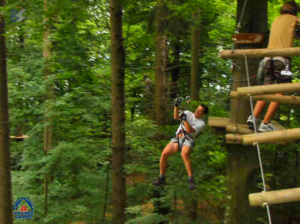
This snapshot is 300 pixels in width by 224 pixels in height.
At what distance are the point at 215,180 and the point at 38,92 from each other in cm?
520

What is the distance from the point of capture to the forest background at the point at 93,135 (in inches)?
303

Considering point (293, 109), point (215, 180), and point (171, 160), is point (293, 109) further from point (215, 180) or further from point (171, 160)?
point (171, 160)

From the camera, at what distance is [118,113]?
7887 millimetres

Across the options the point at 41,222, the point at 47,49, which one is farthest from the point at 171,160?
the point at 47,49

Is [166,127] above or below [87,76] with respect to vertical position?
below

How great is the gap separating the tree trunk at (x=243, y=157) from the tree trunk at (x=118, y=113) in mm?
2921

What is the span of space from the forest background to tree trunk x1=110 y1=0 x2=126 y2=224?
397mm

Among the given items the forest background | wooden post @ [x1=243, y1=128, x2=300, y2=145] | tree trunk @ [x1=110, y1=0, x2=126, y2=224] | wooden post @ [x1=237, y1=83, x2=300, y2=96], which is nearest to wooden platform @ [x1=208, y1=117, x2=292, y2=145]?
wooden post @ [x1=237, y1=83, x2=300, y2=96]

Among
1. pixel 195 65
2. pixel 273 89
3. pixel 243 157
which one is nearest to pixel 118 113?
pixel 243 157

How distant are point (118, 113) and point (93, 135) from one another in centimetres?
236

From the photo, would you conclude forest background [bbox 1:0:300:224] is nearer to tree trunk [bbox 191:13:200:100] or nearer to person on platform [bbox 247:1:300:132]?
tree trunk [bbox 191:13:200:100]

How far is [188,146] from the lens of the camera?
6.04 m

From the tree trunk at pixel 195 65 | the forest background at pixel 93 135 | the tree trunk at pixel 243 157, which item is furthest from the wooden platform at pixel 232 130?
the tree trunk at pixel 195 65

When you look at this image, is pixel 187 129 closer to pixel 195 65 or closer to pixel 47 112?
pixel 47 112
